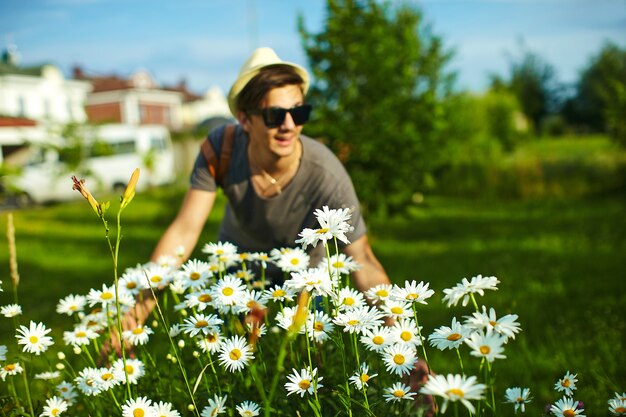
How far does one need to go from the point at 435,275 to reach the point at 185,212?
4604 mm

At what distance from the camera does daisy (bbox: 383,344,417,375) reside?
4.64 ft

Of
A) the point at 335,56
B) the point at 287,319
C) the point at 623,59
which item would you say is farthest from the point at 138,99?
the point at 287,319

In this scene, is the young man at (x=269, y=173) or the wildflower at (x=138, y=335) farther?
the young man at (x=269, y=173)

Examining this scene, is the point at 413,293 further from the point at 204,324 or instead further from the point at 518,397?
the point at 204,324

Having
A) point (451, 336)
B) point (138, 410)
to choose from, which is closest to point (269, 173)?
point (138, 410)

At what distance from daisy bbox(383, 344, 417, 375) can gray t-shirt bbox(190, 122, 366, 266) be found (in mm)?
1299

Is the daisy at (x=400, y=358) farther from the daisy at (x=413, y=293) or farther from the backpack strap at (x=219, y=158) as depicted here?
the backpack strap at (x=219, y=158)

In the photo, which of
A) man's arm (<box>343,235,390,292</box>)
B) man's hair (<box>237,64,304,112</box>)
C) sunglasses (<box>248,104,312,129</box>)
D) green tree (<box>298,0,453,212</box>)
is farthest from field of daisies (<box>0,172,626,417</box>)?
green tree (<box>298,0,453,212</box>)

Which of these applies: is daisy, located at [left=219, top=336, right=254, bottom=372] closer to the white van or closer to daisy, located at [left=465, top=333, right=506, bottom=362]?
daisy, located at [left=465, top=333, right=506, bottom=362]

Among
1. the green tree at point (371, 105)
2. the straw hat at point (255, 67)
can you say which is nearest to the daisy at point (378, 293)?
the straw hat at point (255, 67)

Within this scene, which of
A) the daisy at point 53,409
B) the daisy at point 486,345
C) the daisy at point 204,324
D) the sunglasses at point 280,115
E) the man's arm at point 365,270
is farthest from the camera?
the sunglasses at point 280,115

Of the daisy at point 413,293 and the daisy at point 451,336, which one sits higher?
the daisy at point 413,293

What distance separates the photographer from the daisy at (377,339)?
1.47 meters

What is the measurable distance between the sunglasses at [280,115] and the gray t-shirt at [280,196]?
0.68 feet
